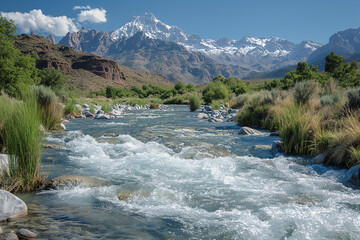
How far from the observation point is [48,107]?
959 centimetres

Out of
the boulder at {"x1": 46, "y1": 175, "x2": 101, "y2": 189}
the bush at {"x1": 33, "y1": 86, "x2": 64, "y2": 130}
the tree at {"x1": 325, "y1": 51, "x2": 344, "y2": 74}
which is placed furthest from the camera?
the tree at {"x1": 325, "y1": 51, "x2": 344, "y2": 74}

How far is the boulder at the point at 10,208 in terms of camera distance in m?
2.81

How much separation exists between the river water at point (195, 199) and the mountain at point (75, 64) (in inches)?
3110

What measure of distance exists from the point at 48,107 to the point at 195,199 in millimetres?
8105

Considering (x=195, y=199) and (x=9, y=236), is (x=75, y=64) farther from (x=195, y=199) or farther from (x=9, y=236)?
(x=9, y=236)

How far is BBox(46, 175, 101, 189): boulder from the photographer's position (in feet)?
13.5

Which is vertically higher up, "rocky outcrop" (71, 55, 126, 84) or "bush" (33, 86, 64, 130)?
"rocky outcrop" (71, 55, 126, 84)

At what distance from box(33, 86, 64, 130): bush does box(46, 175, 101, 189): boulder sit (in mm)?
5787

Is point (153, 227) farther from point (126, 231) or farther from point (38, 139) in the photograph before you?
point (38, 139)

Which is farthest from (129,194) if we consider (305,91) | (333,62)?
(333,62)

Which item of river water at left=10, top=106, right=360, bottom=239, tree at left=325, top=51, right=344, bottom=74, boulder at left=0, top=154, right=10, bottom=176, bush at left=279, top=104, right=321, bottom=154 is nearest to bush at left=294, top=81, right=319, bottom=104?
bush at left=279, top=104, right=321, bottom=154

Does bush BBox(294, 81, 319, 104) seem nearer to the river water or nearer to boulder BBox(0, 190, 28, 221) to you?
the river water

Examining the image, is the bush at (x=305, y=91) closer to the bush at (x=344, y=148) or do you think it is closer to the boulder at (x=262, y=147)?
the boulder at (x=262, y=147)

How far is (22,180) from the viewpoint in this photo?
369 centimetres
